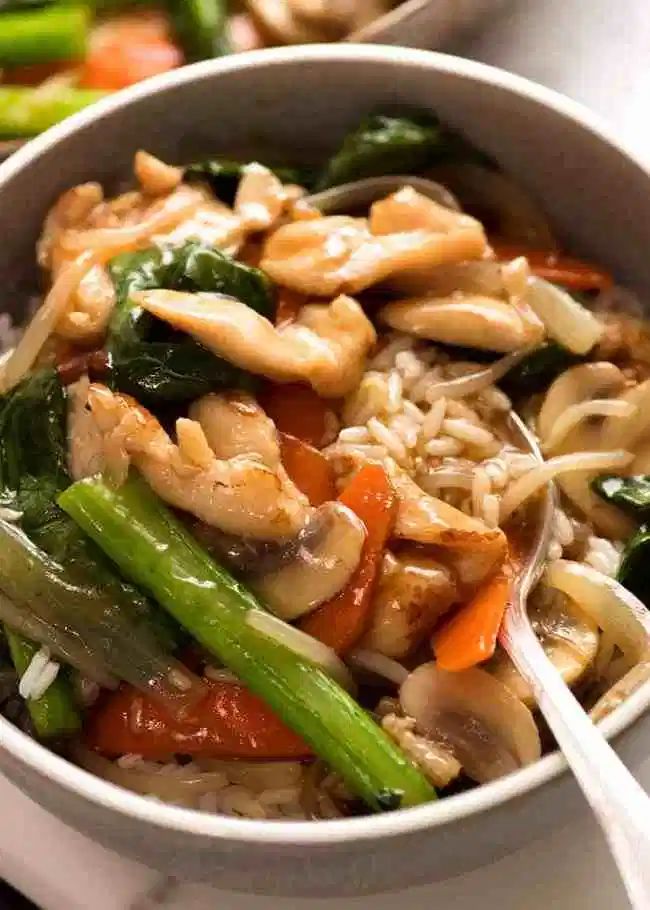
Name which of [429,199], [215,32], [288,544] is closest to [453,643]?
[288,544]

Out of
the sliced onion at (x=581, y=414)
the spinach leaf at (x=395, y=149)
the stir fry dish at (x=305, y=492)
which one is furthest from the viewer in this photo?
the spinach leaf at (x=395, y=149)

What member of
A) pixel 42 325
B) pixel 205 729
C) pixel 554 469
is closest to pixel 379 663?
pixel 205 729

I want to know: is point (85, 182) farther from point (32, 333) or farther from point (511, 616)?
point (511, 616)

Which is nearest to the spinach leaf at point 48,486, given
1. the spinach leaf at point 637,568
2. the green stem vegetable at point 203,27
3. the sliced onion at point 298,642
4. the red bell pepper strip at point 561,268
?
the sliced onion at point 298,642

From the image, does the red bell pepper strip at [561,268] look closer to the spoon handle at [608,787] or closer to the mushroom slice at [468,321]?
the mushroom slice at [468,321]

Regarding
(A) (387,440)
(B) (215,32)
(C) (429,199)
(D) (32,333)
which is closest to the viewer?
(A) (387,440)

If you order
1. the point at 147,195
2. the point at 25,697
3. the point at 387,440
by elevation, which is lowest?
the point at 25,697
